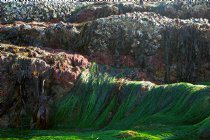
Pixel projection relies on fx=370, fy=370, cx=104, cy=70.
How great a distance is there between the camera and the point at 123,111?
715 inches

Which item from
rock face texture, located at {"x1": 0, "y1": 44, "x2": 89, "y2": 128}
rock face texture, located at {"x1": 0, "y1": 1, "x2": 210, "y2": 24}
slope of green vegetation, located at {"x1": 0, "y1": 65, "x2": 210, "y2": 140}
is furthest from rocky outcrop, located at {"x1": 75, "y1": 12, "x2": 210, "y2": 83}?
rock face texture, located at {"x1": 0, "y1": 1, "x2": 210, "y2": 24}

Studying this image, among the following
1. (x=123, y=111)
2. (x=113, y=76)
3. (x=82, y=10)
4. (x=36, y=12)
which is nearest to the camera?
(x=123, y=111)

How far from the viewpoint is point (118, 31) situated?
1055 inches

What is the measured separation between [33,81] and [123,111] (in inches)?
238

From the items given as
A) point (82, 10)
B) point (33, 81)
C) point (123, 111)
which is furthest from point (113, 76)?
point (82, 10)

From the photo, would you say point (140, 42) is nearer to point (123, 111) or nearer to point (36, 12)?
point (123, 111)

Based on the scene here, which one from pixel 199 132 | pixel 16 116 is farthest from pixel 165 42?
pixel 199 132

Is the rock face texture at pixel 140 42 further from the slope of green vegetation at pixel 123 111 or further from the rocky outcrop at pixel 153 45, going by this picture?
the slope of green vegetation at pixel 123 111

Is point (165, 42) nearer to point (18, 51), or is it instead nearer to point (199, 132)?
point (18, 51)

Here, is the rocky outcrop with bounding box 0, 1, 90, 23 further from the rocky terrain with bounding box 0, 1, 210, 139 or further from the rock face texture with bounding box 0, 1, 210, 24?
the rocky terrain with bounding box 0, 1, 210, 139

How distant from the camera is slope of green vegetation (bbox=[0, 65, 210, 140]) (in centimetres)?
1462

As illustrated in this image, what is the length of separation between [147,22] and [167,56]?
131 inches

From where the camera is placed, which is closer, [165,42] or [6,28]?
[165,42]

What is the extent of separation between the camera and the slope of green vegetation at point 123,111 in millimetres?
14625
